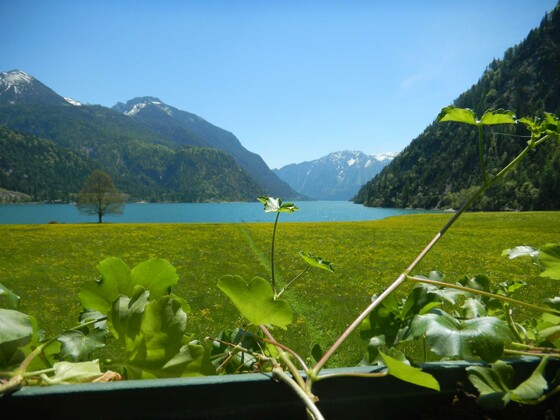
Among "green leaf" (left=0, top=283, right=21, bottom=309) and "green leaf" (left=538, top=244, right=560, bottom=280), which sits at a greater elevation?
"green leaf" (left=538, top=244, right=560, bottom=280)

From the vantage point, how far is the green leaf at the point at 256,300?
578 millimetres

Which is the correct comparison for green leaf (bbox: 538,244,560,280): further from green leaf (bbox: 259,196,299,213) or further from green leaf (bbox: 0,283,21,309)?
green leaf (bbox: 0,283,21,309)

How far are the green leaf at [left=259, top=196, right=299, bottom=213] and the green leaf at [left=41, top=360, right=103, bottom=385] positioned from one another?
544mm

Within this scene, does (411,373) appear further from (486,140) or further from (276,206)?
(486,140)

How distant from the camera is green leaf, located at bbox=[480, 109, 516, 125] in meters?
0.69

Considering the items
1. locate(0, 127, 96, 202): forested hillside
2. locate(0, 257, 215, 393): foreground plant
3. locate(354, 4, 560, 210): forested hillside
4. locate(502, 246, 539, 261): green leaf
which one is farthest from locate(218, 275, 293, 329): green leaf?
locate(0, 127, 96, 202): forested hillside

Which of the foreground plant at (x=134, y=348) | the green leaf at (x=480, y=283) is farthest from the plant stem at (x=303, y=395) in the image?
the green leaf at (x=480, y=283)

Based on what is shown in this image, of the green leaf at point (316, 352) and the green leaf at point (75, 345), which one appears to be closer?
the green leaf at point (75, 345)

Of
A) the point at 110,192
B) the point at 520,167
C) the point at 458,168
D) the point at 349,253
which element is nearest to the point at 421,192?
the point at 458,168

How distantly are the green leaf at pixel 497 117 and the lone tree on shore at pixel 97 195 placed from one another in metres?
54.8

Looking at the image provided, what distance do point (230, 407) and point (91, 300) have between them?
38 cm

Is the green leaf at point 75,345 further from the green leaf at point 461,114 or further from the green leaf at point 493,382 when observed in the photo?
the green leaf at point 461,114

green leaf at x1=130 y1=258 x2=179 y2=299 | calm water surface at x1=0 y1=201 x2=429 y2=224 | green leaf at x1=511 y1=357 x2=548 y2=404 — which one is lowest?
calm water surface at x1=0 y1=201 x2=429 y2=224

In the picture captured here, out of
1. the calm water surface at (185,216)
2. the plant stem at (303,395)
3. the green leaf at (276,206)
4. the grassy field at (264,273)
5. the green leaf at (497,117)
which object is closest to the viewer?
the plant stem at (303,395)
